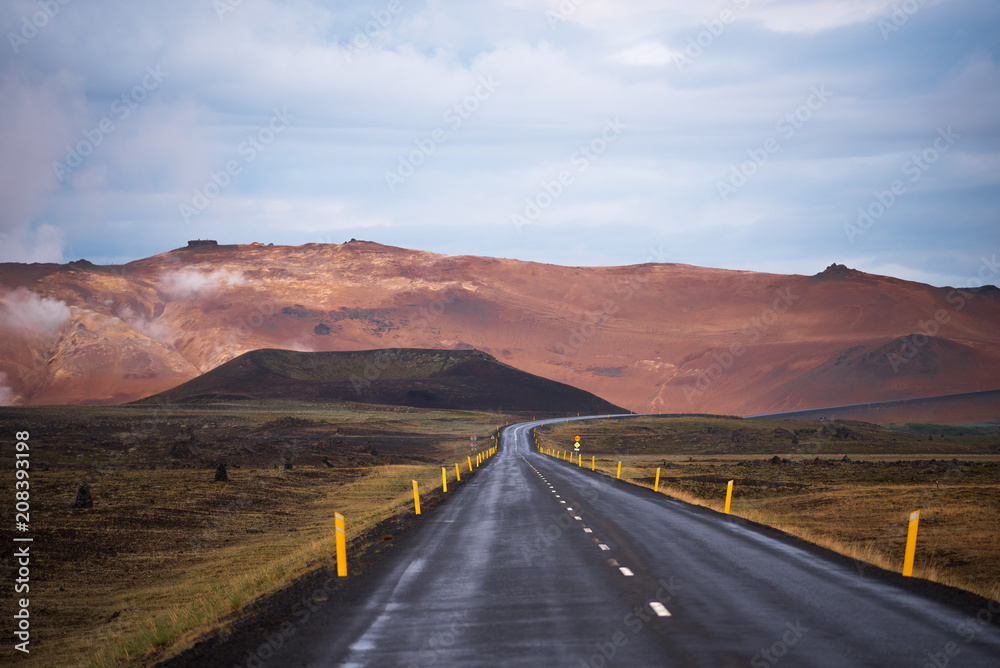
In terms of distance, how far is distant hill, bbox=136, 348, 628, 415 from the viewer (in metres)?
148

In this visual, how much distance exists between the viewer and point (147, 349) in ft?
589

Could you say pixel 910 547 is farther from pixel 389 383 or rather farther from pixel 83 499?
pixel 389 383

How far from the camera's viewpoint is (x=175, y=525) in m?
29.4

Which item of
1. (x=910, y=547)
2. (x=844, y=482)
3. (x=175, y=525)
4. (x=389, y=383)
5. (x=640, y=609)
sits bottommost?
(x=175, y=525)

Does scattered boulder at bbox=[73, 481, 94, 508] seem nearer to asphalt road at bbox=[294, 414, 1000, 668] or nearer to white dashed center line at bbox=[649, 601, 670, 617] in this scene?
asphalt road at bbox=[294, 414, 1000, 668]

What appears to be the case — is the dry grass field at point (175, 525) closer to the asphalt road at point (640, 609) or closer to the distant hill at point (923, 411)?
the asphalt road at point (640, 609)

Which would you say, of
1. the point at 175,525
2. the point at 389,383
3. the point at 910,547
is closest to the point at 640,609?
the point at 910,547

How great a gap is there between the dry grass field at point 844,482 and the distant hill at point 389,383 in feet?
146

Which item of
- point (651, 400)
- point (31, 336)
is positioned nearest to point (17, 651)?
point (651, 400)

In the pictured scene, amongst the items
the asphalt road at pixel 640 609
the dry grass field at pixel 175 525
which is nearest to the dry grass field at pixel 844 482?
the asphalt road at pixel 640 609

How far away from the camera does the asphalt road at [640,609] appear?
865 centimetres

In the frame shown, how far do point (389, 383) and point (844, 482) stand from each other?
120918 millimetres

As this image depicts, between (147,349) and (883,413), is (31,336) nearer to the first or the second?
(147,349)

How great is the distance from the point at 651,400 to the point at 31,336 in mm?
142268
